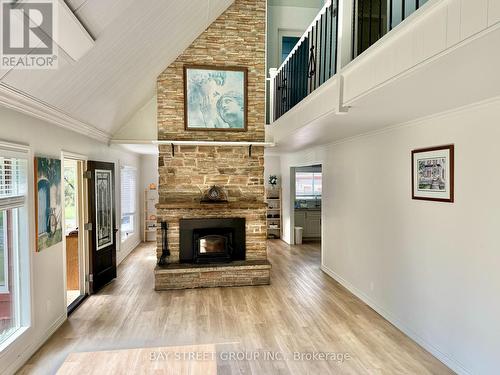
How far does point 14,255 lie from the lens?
2.98 metres

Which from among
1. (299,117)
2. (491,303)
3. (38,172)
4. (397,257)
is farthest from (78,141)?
(491,303)

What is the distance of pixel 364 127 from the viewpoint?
3.96 m

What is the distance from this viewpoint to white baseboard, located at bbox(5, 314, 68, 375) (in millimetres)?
2814

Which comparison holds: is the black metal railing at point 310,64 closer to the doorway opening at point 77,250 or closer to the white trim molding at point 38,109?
the white trim molding at point 38,109

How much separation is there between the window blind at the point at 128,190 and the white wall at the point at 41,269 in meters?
2.92

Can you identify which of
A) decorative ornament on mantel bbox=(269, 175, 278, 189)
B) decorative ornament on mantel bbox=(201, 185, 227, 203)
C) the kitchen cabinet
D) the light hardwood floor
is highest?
decorative ornament on mantel bbox=(269, 175, 278, 189)

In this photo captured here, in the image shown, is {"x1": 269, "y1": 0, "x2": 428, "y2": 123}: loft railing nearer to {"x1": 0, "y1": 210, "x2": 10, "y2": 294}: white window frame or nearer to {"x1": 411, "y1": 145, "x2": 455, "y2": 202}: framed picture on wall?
{"x1": 411, "y1": 145, "x2": 455, "y2": 202}: framed picture on wall

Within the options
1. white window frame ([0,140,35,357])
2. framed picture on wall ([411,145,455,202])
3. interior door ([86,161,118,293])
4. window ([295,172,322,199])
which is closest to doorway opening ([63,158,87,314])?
interior door ([86,161,118,293])

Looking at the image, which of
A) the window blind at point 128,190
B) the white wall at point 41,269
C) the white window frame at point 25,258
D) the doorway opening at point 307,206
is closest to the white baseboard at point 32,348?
the white wall at point 41,269

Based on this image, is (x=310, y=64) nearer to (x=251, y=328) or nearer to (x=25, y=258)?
(x=251, y=328)

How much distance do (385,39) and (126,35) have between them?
2281mm

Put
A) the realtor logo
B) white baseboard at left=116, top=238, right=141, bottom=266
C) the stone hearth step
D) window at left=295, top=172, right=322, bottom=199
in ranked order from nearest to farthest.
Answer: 1. the realtor logo
2. the stone hearth step
3. white baseboard at left=116, top=238, right=141, bottom=266
4. window at left=295, top=172, right=322, bottom=199

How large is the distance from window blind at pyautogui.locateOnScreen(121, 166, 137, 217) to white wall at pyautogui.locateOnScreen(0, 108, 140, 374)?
2.92m

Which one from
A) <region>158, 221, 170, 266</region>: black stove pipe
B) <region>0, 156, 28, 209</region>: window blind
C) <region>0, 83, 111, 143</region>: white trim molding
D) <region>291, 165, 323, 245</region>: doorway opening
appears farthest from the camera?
<region>291, 165, 323, 245</region>: doorway opening
